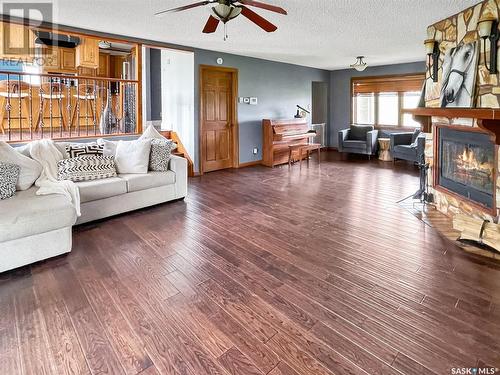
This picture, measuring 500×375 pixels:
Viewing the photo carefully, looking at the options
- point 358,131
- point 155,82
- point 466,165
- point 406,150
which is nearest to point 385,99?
point 358,131

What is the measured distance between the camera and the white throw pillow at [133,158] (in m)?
4.35

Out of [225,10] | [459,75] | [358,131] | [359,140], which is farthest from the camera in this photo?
[358,131]

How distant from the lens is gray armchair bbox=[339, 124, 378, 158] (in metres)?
8.22

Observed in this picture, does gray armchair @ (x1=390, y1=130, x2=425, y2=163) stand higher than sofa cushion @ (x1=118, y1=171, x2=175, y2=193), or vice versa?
gray armchair @ (x1=390, y1=130, x2=425, y2=163)

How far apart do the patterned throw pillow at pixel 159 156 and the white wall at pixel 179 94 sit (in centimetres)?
193

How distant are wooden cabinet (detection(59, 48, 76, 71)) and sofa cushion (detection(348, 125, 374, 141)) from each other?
6.80 m

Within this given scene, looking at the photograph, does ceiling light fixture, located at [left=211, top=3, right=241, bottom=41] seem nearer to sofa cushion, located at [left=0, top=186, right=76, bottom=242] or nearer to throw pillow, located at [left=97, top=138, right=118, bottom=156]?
sofa cushion, located at [left=0, top=186, right=76, bottom=242]

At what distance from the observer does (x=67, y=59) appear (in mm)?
7184

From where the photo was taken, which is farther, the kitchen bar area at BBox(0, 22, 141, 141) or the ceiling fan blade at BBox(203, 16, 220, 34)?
the kitchen bar area at BBox(0, 22, 141, 141)

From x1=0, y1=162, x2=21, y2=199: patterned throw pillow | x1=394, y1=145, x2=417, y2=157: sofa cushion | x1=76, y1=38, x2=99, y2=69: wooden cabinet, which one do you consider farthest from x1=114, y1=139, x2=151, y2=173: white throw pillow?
x1=394, y1=145, x2=417, y2=157: sofa cushion

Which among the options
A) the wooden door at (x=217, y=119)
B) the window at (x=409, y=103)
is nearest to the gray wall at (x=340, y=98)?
the window at (x=409, y=103)

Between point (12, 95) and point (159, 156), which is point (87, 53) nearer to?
point (12, 95)

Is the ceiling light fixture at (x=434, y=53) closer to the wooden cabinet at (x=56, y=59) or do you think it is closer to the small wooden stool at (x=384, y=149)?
the small wooden stool at (x=384, y=149)

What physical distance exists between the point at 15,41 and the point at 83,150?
324cm
